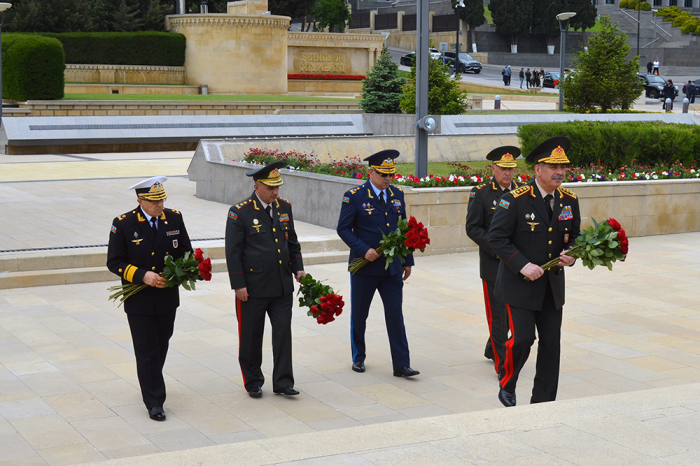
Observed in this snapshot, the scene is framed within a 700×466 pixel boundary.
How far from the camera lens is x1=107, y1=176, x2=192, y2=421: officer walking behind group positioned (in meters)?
6.27

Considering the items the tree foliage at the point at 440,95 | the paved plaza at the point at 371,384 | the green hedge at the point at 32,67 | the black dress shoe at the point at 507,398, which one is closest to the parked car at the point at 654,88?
Result: the tree foliage at the point at 440,95

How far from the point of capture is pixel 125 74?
145 feet

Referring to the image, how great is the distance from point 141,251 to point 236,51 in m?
38.6

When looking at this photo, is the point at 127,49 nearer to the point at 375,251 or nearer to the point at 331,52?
the point at 331,52

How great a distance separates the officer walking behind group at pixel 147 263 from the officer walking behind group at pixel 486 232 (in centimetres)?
260

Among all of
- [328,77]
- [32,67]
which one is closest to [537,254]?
[32,67]

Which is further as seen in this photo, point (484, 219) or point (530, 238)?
point (484, 219)

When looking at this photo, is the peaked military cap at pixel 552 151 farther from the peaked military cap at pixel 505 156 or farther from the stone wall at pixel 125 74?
the stone wall at pixel 125 74

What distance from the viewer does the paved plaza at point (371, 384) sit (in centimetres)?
471

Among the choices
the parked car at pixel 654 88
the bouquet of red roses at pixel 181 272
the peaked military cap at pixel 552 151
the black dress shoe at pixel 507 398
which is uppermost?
the parked car at pixel 654 88

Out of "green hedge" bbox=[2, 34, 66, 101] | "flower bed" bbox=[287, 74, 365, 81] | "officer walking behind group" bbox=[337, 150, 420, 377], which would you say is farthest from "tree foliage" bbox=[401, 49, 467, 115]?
"flower bed" bbox=[287, 74, 365, 81]

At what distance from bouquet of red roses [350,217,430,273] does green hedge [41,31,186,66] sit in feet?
130

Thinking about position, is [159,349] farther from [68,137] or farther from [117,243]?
[68,137]

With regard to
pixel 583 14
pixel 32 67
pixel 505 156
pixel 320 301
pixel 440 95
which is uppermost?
pixel 583 14
